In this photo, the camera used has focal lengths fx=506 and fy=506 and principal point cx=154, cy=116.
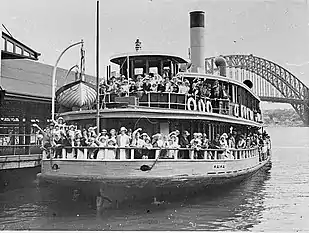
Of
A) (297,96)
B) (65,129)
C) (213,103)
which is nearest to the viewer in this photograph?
(65,129)

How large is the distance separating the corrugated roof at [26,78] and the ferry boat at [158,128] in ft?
11.7

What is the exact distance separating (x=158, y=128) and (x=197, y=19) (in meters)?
4.70

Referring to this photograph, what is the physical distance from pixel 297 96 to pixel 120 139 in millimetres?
7902

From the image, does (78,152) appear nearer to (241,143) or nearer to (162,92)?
(162,92)

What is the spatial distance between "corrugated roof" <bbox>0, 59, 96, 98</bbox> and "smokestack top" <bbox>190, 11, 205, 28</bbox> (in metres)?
4.18

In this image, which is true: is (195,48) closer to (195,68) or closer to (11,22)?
(195,68)

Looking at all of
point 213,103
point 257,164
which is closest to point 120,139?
point 213,103

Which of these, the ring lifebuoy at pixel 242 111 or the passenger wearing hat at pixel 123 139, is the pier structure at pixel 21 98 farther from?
the ring lifebuoy at pixel 242 111

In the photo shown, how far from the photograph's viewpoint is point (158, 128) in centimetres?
878

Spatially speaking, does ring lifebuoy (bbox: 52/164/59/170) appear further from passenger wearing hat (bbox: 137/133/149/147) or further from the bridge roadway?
the bridge roadway

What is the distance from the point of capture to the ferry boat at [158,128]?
7.60 metres

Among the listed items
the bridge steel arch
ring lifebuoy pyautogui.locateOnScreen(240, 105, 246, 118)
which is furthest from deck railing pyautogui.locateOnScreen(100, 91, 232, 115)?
the bridge steel arch

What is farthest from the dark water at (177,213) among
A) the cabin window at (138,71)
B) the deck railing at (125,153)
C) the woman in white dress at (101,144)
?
the cabin window at (138,71)

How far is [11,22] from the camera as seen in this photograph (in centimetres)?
858
